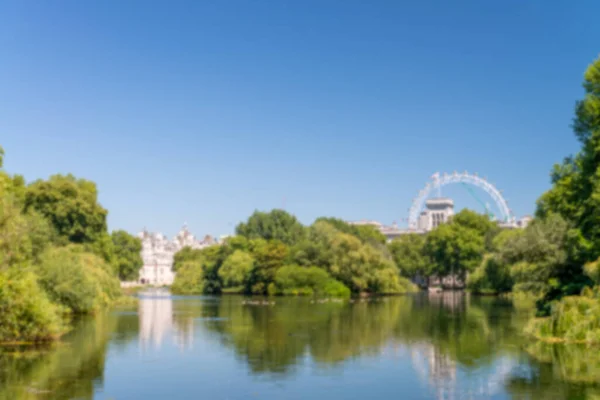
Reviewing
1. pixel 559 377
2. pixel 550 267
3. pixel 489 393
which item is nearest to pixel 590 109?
pixel 550 267

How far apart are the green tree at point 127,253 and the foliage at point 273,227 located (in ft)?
59.0

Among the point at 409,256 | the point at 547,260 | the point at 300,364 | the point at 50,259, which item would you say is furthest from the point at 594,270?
the point at 409,256

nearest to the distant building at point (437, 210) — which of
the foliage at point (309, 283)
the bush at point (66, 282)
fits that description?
the foliage at point (309, 283)

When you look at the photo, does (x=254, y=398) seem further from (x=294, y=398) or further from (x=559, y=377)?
(x=559, y=377)

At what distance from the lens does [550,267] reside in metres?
31.5

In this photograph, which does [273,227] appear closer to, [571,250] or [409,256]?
[409,256]

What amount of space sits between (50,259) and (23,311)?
483 inches

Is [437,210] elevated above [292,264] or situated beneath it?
elevated above

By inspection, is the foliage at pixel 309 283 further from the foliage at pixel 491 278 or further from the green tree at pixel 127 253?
the green tree at pixel 127 253

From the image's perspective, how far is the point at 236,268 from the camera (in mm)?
88188

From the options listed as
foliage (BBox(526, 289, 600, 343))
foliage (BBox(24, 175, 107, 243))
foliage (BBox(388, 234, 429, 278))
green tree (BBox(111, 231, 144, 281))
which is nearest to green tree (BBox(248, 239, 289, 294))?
green tree (BBox(111, 231, 144, 281))

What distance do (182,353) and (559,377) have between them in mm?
13461

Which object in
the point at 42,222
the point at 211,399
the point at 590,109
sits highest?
the point at 590,109

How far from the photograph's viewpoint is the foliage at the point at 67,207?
5538cm
